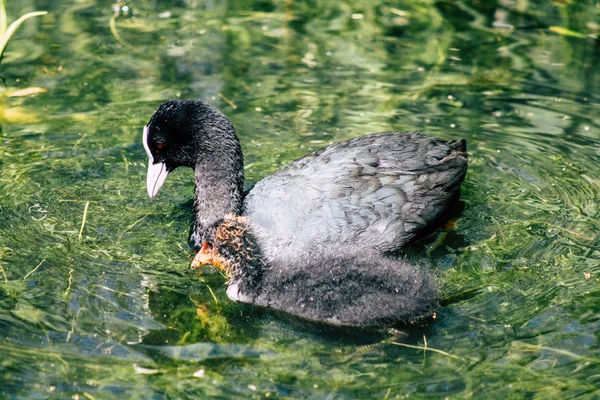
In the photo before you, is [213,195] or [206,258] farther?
[213,195]

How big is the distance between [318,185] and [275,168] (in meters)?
0.93

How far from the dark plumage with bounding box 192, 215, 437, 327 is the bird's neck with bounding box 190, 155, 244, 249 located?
1.86 feet

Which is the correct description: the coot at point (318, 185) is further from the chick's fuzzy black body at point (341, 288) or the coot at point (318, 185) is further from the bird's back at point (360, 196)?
the chick's fuzzy black body at point (341, 288)

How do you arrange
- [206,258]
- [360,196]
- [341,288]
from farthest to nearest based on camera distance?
[360,196] → [206,258] → [341,288]

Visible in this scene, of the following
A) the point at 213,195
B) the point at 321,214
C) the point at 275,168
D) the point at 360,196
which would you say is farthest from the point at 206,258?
the point at 275,168

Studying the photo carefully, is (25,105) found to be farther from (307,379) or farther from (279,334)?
(307,379)

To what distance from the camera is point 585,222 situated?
509 cm

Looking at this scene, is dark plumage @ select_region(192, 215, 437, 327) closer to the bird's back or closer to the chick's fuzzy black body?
the chick's fuzzy black body

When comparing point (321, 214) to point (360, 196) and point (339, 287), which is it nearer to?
point (360, 196)

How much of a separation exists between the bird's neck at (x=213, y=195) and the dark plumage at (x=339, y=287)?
1.86ft

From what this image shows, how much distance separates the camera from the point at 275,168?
18.9ft

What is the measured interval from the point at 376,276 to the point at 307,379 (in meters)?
0.62

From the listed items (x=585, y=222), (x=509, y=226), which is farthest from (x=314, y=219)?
(x=585, y=222)

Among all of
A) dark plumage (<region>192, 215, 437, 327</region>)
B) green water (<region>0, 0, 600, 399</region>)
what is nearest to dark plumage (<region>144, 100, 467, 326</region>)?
dark plumage (<region>192, 215, 437, 327</region>)
